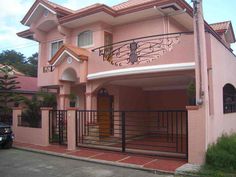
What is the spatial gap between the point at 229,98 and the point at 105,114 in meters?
Result: 6.61

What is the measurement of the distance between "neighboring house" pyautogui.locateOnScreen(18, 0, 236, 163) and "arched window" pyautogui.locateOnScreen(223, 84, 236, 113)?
4cm

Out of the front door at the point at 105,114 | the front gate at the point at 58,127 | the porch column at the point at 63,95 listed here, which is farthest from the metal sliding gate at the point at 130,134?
the porch column at the point at 63,95

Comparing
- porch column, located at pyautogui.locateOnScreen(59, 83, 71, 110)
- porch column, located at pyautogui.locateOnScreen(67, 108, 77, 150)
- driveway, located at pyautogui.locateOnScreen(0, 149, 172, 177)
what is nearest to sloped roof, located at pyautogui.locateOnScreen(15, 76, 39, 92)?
porch column, located at pyautogui.locateOnScreen(59, 83, 71, 110)

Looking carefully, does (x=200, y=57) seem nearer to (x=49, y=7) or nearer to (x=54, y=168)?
(x=54, y=168)

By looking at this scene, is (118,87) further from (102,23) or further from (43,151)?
(43,151)

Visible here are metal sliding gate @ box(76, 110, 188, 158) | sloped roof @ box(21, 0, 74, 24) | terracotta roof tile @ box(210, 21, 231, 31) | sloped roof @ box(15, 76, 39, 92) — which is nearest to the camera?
metal sliding gate @ box(76, 110, 188, 158)

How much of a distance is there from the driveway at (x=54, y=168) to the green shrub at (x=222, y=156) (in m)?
1.83

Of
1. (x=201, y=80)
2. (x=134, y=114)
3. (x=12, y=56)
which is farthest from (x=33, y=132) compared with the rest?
(x=12, y=56)

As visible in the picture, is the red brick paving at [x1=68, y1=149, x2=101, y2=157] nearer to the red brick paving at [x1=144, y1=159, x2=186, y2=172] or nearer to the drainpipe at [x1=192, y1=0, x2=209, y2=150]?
the red brick paving at [x1=144, y1=159, x2=186, y2=172]

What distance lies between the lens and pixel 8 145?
44.5 ft

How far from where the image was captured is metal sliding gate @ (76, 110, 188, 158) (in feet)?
36.8

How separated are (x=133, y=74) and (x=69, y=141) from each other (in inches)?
162

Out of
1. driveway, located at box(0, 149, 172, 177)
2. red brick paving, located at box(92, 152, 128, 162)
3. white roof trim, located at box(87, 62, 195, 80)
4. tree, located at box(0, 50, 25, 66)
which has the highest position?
tree, located at box(0, 50, 25, 66)

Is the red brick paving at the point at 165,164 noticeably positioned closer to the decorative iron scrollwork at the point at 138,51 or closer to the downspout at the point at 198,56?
the downspout at the point at 198,56
